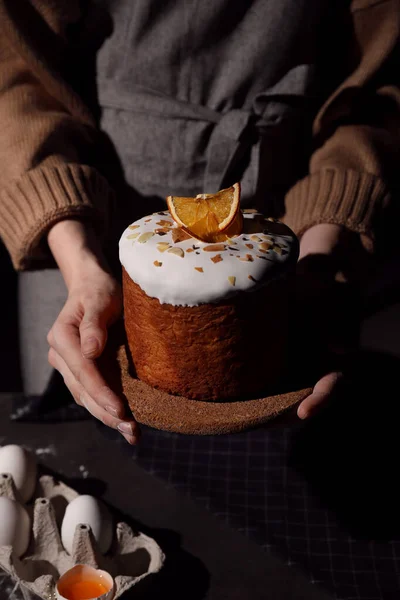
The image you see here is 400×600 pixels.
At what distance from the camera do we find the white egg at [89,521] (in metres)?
1.38

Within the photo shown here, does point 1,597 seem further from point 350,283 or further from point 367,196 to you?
point 367,196

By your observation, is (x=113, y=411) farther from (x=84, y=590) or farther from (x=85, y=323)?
(x=84, y=590)

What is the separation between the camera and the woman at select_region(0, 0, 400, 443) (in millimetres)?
1545

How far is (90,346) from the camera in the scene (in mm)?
1160

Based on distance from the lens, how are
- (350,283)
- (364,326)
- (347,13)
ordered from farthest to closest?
(364,326) → (347,13) → (350,283)

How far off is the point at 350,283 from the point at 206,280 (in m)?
0.60

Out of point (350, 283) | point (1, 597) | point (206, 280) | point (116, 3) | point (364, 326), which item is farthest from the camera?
point (364, 326)

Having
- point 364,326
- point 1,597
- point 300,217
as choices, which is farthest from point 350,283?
point 364,326

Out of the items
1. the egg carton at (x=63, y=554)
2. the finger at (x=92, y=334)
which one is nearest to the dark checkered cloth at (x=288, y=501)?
the egg carton at (x=63, y=554)

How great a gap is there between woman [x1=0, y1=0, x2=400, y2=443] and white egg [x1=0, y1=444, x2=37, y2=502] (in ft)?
1.54

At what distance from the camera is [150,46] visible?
1655mm

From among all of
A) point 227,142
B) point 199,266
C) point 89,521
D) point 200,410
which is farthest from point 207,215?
point 89,521

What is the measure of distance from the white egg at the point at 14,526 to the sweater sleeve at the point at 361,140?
3.07 ft

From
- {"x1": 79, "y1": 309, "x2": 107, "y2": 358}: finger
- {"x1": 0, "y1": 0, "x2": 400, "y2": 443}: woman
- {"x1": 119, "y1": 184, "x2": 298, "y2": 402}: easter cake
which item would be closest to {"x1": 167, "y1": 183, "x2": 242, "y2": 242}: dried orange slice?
{"x1": 119, "y1": 184, "x2": 298, "y2": 402}: easter cake
